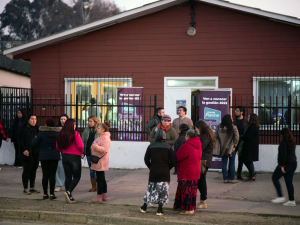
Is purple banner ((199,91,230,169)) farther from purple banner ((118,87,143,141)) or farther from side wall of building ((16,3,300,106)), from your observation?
side wall of building ((16,3,300,106))

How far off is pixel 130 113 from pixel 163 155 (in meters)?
6.43

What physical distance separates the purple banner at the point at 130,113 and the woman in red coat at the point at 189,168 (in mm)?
5901

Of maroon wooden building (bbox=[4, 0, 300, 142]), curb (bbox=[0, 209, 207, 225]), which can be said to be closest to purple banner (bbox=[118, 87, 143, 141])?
maroon wooden building (bbox=[4, 0, 300, 142])

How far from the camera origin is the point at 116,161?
1337 centimetres

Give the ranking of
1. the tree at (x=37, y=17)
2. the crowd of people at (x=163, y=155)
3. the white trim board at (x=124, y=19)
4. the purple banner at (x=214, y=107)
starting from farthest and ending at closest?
1. the tree at (x=37, y=17)
2. the white trim board at (x=124, y=19)
3. the purple banner at (x=214, y=107)
4. the crowd of people at (x=163, y=155)

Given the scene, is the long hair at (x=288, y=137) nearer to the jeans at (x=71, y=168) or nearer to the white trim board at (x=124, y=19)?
the jeans at (x=71, y=168)

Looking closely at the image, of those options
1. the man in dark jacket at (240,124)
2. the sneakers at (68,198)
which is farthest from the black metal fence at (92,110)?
the sneakers at (68,198)

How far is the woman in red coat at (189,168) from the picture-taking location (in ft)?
24.2

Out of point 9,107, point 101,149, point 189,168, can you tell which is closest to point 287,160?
point 189,168

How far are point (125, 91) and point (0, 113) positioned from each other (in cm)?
418

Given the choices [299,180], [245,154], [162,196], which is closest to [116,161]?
[245,154]

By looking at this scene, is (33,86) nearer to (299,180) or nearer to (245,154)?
(245,154)

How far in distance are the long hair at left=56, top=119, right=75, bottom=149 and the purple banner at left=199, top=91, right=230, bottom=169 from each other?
16.0 ft

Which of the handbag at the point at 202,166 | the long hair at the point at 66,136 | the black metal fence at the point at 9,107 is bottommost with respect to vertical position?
the handbag at the point at 202,166
